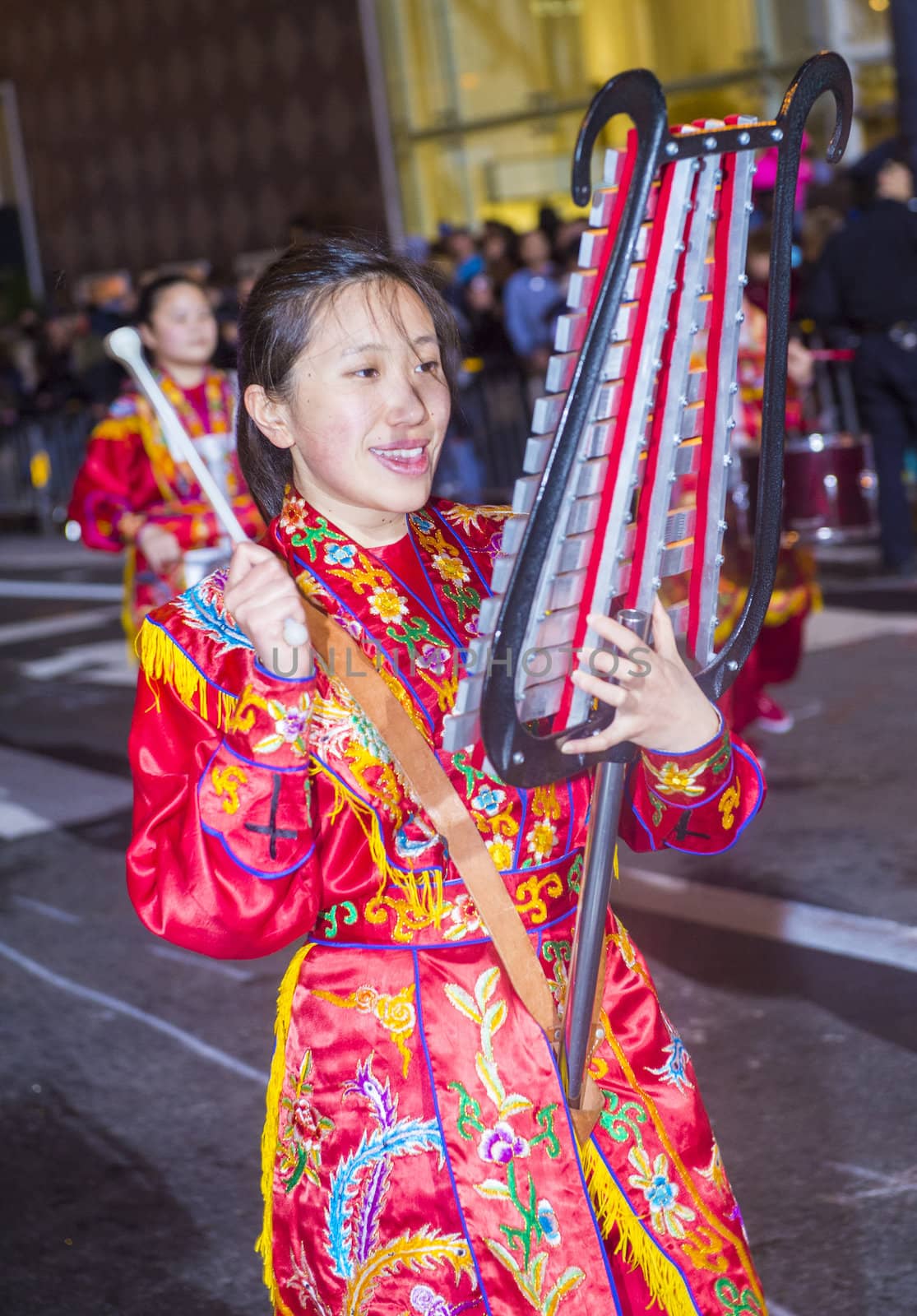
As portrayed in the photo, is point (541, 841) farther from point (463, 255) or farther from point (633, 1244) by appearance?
point (463, 255)

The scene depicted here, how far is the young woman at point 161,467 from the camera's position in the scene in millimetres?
5227

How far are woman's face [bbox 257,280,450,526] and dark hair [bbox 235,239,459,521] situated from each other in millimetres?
17

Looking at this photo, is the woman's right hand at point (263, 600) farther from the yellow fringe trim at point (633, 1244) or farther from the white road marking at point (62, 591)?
the white road marking at point (62, 591)

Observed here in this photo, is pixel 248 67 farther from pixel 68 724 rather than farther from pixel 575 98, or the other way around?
pixel 68 724

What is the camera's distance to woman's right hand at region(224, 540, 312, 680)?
5.01 feet

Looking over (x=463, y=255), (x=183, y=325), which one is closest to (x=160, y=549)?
(x=183, y=325)

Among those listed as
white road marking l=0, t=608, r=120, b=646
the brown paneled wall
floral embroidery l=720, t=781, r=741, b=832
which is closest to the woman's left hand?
floral embroidery l=720, t=781, r=741, b=832

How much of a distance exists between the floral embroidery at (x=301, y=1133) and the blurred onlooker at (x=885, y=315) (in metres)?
6.86

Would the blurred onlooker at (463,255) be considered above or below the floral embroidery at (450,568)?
above

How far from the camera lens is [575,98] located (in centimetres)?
1571

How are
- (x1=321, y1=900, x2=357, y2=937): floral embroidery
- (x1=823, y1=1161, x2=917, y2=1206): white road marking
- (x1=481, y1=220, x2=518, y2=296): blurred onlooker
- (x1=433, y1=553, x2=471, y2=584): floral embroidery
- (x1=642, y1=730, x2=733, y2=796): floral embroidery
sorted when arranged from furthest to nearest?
(x1=481, y1=220, x2=518, y2=296): blurred onlooker → (x1=823, y1=1161, x2=917, y2=1206): white road marking → (x1=433, y1=553, x2=471, y2=584): floral embroidery → (x1=321, y1=900, x2=357, y2=937): floral embroidery → (x1=642, y1=730, x2=733, y2=796): floral embroidery

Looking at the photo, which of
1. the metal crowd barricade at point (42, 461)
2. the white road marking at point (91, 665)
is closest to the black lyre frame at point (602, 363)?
the white road marking at point (91, 665)

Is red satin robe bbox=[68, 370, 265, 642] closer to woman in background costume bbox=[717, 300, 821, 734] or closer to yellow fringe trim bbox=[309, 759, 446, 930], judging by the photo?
woman in background costume bbox=[717, 300, 821, 734]

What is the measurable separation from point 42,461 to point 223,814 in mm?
13647
